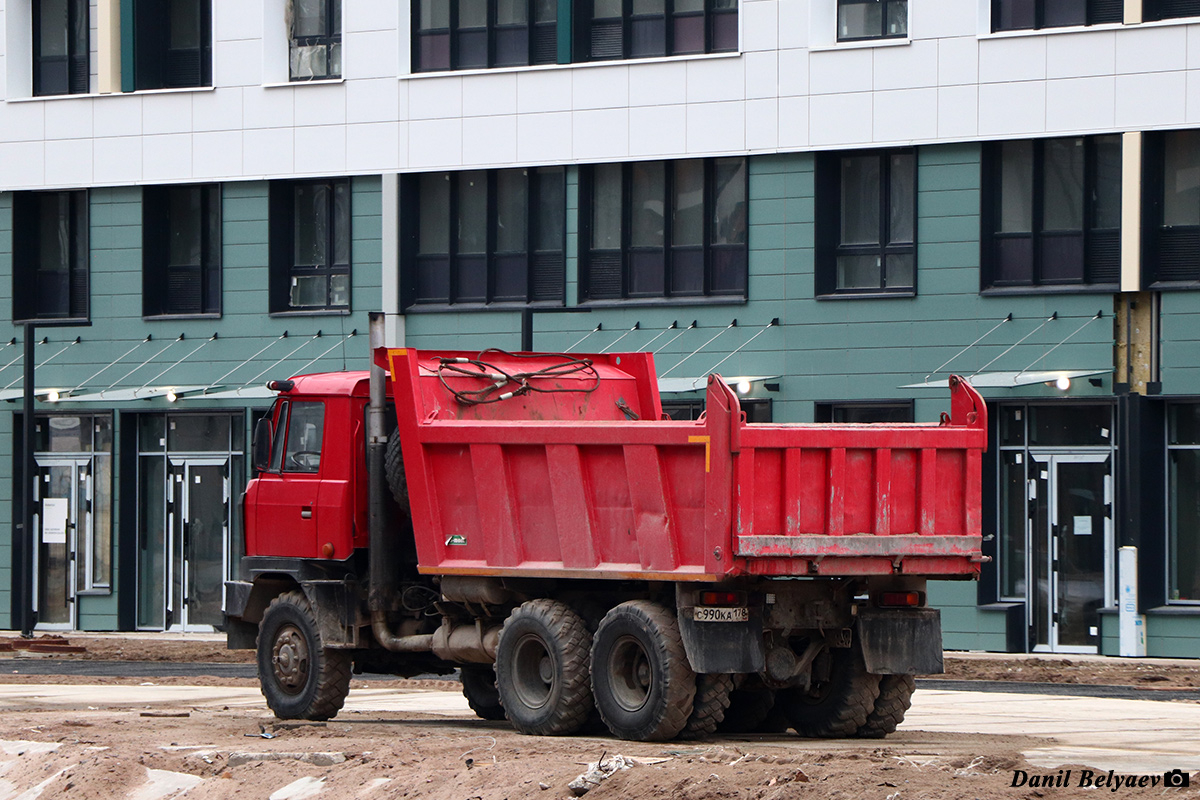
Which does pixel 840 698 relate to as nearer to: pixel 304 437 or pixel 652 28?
pixel 304 437

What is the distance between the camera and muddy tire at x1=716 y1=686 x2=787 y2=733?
1527cm

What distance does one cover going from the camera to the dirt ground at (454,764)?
432 inches

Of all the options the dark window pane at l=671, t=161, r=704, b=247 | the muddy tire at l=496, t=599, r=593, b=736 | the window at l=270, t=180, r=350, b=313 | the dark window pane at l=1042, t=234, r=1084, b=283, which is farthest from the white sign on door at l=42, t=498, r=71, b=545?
the muddy tire at l=496, t=599, r=593, b=736

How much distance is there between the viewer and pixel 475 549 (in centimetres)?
1505

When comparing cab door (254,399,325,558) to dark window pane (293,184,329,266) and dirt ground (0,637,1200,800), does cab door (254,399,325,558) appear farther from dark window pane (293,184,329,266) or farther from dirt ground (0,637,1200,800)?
dark window pane (293,184,329,266)

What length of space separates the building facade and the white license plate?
11965 millimetres

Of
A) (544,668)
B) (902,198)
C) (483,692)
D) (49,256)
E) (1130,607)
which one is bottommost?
(1130,607)

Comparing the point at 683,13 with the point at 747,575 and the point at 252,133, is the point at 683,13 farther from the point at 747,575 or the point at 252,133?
the point at 747,575

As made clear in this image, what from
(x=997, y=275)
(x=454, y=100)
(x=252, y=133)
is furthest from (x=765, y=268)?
(x=252, y=133)

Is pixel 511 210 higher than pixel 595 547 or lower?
higher

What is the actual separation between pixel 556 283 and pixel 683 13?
168 inches

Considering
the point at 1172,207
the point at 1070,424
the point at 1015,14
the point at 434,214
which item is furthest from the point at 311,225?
the point at 1172,207

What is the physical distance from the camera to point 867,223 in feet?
94.3

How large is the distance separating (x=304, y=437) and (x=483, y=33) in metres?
15.6
